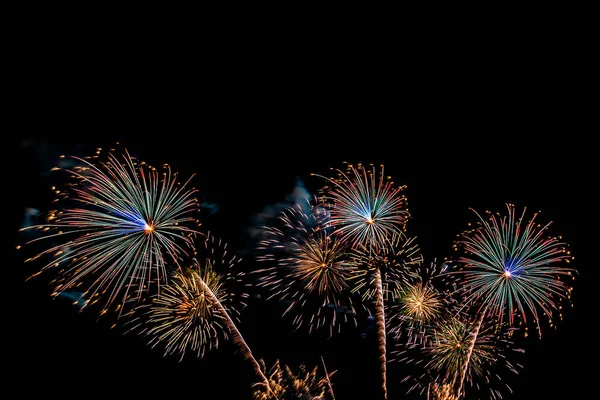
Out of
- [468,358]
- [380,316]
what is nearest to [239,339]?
[380,316]

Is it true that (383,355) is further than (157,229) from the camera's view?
Yes

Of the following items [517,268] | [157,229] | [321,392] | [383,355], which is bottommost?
[321,392]

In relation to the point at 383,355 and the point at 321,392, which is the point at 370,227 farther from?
the point at 321,392

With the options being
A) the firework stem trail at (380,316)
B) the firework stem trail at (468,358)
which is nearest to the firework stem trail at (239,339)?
the firework stem trail at (380,316)

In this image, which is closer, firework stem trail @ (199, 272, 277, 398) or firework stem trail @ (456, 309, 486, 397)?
firework stem trail @ (199, 272, 277, 398)

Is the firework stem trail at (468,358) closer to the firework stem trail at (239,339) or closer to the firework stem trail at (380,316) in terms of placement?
the firework stem trail at (380,316)

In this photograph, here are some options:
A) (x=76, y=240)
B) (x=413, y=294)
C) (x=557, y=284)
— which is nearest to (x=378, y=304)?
(x=413, y=294)

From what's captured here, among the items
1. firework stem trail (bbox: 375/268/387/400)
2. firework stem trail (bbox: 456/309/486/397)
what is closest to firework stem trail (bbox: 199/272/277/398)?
firework stem trail (bbox: 375/268/387/400)

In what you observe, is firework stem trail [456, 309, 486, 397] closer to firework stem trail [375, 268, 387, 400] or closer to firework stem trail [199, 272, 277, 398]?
firework stem trail [375, 268, 387, 400]

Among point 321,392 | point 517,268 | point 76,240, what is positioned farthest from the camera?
point 321,392

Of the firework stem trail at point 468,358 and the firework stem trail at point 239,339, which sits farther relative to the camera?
the firework stem trail at point 468,358

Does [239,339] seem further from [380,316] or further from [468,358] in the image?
[468,358]
